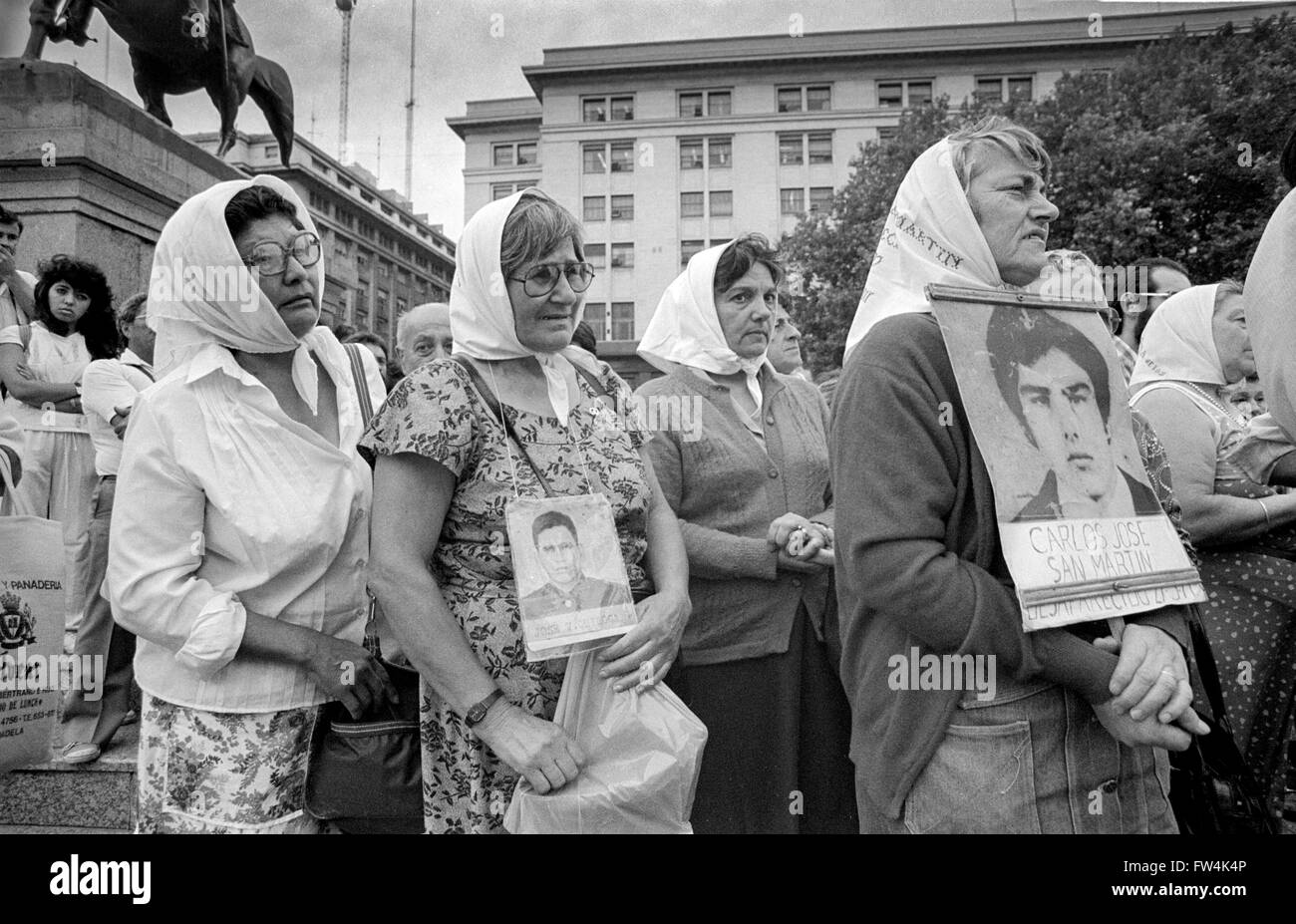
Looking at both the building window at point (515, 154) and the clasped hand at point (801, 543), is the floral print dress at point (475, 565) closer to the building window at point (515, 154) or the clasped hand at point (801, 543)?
the clasped hand at point (801, 543)

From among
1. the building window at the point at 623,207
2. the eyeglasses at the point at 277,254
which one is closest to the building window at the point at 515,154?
the building window at the point at 623,207

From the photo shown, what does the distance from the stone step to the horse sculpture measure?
385 cm

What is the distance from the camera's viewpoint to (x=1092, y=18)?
4.16 meters

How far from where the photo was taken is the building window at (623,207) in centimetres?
3203

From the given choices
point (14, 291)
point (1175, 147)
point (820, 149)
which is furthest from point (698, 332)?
point (820, 149)

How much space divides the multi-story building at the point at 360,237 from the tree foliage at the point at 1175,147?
22.8ft

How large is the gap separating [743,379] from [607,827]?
5.39 feet

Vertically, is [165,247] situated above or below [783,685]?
above

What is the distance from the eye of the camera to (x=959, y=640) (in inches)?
60.4

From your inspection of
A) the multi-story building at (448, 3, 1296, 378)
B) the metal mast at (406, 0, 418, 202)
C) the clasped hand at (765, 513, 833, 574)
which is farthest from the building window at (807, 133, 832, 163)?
the clasped hand at (765, 513, 833, 574)

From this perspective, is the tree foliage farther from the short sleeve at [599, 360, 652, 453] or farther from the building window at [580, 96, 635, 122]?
the building window at [580, 96, 635, 122]

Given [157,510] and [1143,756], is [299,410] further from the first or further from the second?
[1143,756]
